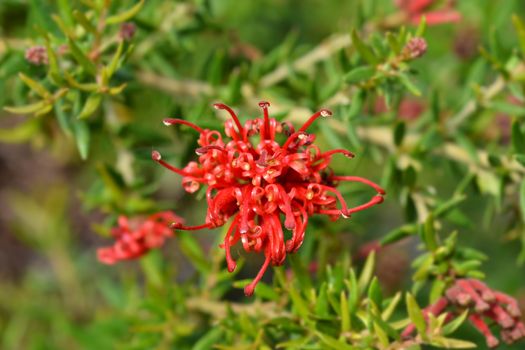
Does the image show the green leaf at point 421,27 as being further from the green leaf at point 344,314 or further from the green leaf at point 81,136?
the green leaf at point 81,136

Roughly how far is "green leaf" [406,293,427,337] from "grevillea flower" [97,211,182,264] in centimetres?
Answer: 64

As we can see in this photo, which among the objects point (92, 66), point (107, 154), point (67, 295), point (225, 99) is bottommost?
point (67, 295)

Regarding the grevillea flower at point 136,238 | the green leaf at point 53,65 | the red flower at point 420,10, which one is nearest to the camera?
the green leaf at point 53,65

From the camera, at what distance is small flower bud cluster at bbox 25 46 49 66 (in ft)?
4.99

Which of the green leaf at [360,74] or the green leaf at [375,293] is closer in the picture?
the green leaf at [375,293]

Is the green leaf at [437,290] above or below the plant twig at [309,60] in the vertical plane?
below

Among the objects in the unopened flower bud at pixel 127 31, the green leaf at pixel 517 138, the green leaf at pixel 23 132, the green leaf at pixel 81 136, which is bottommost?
the green leaf at pixel 23 132

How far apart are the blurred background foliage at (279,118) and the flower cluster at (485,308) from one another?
0.16 feet

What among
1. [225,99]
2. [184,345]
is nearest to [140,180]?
[225,99]

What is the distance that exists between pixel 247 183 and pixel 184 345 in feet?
2.13

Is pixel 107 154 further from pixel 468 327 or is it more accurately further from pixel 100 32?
pixel 468 327

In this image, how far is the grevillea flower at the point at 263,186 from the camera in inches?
50.5

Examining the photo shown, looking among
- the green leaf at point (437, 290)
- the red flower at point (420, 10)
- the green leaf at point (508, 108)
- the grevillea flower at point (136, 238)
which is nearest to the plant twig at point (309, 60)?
the red flower at point (420, 10)

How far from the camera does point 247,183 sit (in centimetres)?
135
